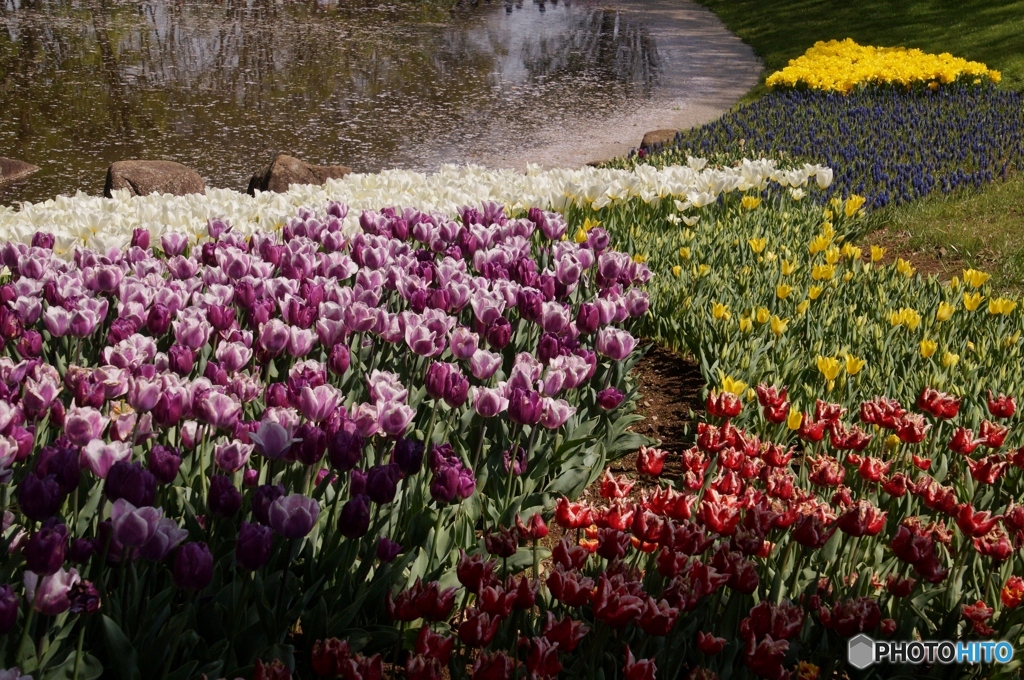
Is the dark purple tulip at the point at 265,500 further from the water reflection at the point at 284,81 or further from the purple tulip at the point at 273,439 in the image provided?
the water reflection at the point at 284,81

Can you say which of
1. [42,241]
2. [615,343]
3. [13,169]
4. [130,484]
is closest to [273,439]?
[130,484]

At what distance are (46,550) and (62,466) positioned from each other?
1.04 ft

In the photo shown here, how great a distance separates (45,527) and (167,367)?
3.62 feet

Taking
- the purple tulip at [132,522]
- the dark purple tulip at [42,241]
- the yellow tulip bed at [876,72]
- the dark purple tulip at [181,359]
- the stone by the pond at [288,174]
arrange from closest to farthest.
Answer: the purple tulip at [132,522], the dark purple tulip at [181,359], the dark purple tulip at [42,241], the stone by the pond at [288,174], the yellow tulip bed at [876,72]

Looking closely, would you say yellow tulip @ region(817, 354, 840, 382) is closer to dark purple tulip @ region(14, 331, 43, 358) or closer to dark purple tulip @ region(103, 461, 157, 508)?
dark purple tulip @ region(103, 461, 157, 508)

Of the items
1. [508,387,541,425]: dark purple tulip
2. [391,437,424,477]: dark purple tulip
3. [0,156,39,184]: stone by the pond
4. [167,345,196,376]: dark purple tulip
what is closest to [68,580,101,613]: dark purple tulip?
[391,437,424,477]: dark purple tulip

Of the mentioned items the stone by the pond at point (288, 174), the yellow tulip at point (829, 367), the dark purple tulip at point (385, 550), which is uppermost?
the dark purple tulip at point (385, 550)

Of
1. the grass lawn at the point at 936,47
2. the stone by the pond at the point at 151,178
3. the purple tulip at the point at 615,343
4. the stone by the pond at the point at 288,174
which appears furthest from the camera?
the stone by the pond at the point at 288,174

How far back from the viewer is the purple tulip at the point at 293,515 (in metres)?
1.85

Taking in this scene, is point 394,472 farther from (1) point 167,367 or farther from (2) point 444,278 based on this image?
(2) point 444,278

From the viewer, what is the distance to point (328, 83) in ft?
42.9

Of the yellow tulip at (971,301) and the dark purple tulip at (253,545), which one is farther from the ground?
the dark purple tulip at (253,545)

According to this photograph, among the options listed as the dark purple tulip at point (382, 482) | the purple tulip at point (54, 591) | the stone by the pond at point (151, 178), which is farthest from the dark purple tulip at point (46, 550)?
the stone by the pond at point (151, 178)

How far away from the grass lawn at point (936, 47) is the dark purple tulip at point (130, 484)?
16.1 feet
